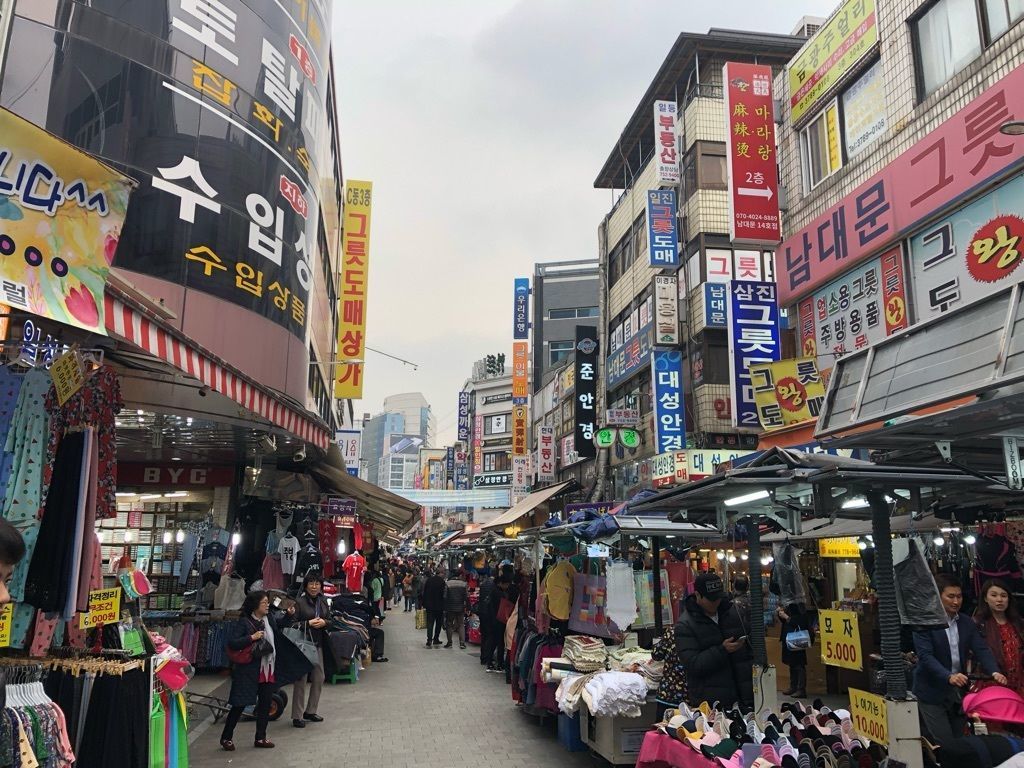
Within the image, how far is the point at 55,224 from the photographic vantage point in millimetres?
3836

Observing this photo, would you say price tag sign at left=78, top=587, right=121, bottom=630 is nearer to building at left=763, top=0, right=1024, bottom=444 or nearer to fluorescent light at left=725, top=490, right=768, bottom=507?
fluorescent light at left=725, top=490, right=768, bottom=507

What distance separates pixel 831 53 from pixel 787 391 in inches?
269

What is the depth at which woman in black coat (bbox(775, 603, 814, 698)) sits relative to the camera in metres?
11.6

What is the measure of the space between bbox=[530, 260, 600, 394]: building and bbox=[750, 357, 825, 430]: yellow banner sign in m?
33.1

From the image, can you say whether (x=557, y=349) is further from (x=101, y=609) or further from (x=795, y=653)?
(x=101, y=609)

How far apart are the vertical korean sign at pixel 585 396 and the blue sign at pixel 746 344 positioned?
1131 centimetres

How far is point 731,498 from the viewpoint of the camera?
6.48 meters

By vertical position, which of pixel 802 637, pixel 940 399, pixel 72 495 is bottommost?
pixel 802 637

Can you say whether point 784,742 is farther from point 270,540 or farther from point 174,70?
point 174,70

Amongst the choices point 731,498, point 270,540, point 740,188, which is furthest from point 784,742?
point 740,188

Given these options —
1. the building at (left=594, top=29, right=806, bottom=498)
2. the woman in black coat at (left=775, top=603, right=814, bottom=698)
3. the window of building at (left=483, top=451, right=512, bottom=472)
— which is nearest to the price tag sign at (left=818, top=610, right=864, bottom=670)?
the woman in black coat at (left=775, top=603, right=814, bottom=698)

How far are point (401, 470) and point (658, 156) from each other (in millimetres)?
172918

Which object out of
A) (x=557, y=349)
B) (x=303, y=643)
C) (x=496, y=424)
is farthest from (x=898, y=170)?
(x=496, y=424)

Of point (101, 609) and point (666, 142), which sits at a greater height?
point (666, 142)
